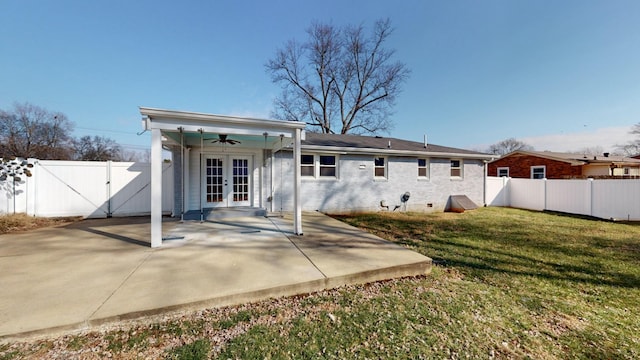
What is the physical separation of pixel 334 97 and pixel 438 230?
1909cm

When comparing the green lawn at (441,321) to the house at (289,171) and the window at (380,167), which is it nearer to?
the house at (289,171)

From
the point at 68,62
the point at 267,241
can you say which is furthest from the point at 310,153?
the point at 68,62

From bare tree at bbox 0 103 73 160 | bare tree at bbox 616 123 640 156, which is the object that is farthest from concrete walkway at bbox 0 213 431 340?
bare tree at bbox 616 123 640 156

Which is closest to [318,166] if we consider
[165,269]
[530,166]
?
[165,269]

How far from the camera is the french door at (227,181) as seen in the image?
26.5ft

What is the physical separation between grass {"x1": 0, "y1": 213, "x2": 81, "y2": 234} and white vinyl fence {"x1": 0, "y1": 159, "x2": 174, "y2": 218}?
59 centimetres

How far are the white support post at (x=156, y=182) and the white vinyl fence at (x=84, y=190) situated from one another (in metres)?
4.06

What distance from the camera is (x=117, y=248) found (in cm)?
463

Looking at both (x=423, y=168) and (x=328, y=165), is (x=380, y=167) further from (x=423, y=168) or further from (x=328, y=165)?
(x=328, y=165)

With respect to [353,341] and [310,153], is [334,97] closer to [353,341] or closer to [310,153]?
[310,153]

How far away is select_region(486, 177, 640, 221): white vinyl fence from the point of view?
9430 mm

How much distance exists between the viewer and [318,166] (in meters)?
9.69

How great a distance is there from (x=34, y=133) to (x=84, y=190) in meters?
27.8

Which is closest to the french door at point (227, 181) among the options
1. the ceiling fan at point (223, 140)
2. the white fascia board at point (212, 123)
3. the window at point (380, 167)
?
the ceiling fan at point (223, 140)
